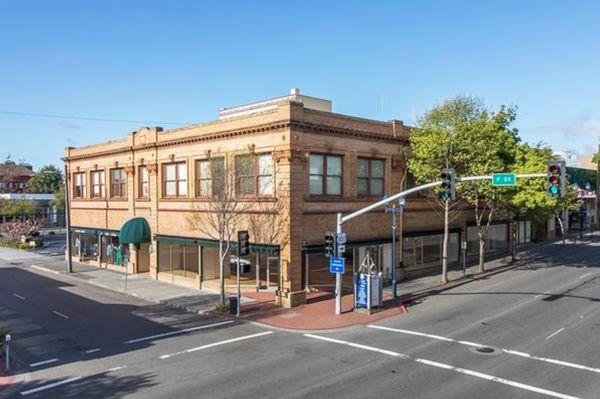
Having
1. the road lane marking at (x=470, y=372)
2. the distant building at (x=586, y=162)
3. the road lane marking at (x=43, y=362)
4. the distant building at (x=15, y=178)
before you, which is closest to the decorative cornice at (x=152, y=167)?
the road lane marking at (x=43, y=362)

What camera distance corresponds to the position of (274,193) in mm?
27344

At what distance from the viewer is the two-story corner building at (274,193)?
2680 centimetres

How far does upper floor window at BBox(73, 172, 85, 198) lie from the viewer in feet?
151

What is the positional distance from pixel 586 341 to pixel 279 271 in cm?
1437

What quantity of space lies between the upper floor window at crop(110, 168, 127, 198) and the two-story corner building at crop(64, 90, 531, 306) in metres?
0.08

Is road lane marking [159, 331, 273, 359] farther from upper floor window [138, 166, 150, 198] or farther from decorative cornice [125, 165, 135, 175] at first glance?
decorative cornice [125, 165, 135, 175]

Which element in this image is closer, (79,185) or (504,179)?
(504,179)

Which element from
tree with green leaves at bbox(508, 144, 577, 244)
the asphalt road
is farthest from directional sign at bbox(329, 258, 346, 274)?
tree with green leaves at bbox(508, 144, 577, 244)

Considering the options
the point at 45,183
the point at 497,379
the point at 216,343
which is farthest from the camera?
the point at 45,183

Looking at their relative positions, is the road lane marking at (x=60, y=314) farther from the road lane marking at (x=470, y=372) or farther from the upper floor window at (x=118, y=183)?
the upper floor window at (x=118, y=183)

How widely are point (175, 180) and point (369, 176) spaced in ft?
42.3

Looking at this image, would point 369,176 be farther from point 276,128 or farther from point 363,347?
point 363,347

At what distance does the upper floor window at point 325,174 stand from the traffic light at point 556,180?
1276cm

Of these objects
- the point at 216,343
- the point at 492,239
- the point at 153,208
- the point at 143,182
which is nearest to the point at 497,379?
the point at 216,343
